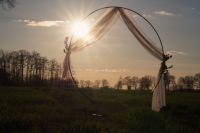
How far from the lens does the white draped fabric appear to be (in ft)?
62.3

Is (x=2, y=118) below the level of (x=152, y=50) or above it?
below

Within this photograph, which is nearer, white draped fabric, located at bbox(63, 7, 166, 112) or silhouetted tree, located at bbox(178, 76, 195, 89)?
white draped fabric, located at bbox(63, 7, 166, 112)

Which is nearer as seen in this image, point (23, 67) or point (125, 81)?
point (23, 67)

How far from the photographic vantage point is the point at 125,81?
483 feet

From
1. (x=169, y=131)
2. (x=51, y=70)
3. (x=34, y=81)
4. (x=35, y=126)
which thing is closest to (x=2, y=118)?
(x=35, y=126)

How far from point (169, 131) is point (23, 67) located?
10701 centimetres

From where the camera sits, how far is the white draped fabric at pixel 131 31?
18984mm

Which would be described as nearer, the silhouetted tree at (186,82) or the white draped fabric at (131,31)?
the white draped fabric at (131,31)

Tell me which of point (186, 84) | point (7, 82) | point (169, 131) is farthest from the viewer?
point (186, 84)

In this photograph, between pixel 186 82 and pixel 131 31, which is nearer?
pixel 131 31

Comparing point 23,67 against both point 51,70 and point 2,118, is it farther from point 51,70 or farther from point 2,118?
point 2,118

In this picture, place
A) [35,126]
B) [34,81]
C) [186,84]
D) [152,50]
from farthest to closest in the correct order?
[186,84]
[34,81]
[152,50]
[35,126]

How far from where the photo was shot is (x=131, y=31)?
19.2 meters

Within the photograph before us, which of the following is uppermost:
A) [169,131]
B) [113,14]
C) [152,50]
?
[113,14]
